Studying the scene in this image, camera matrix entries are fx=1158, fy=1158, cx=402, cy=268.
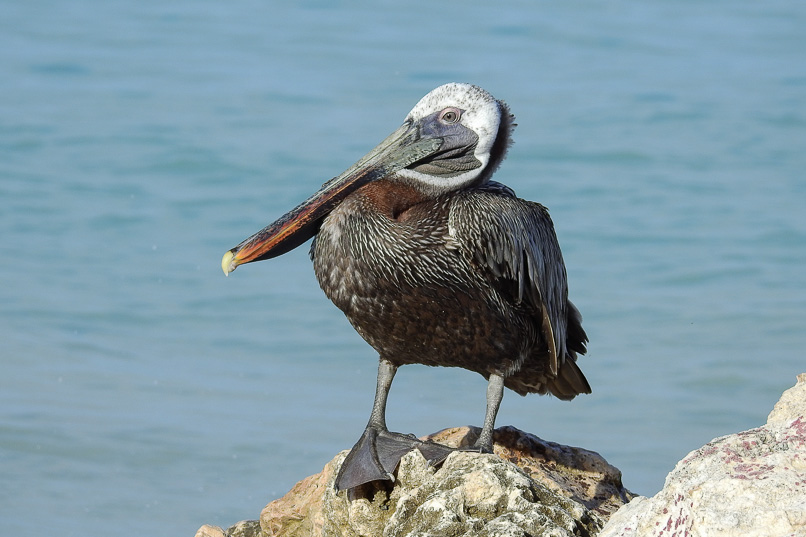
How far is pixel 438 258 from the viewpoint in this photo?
167 inches

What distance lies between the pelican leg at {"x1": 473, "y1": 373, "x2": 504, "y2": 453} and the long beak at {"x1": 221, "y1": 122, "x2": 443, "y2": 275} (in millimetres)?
911

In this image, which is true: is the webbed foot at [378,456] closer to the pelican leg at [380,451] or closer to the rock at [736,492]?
the pelican leg at [380,451]

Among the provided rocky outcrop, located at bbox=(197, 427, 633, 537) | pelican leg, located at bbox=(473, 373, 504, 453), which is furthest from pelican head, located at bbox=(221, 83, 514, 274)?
rocky outcrop, located at bbox=(197, 427, 633, 537)

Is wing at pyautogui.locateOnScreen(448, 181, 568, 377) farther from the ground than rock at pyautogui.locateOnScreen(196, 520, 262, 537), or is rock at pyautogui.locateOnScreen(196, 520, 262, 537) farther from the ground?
wing at pyautogui.locateOnScreen(448, 181, 568, 377)

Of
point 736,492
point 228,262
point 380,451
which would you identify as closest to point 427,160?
point 228,262

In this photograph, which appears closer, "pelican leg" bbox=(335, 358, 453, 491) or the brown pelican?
"pelican leg" bbox=(335, 358, 453, 491)

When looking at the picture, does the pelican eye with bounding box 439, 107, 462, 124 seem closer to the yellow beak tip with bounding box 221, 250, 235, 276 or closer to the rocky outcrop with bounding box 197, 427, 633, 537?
the yellow beak tip with bounding box 221, 250, 235, 276

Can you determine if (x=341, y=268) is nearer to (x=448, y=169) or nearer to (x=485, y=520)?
(x=448, y=169)

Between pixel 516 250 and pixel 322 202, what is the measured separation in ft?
2.55

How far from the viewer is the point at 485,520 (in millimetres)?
3211

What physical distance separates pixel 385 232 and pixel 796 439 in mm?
1954

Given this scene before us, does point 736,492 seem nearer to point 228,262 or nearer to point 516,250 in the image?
point 516,250

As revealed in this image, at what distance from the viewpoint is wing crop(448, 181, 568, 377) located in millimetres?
4289

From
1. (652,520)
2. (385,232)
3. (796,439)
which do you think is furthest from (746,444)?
(385,232)
